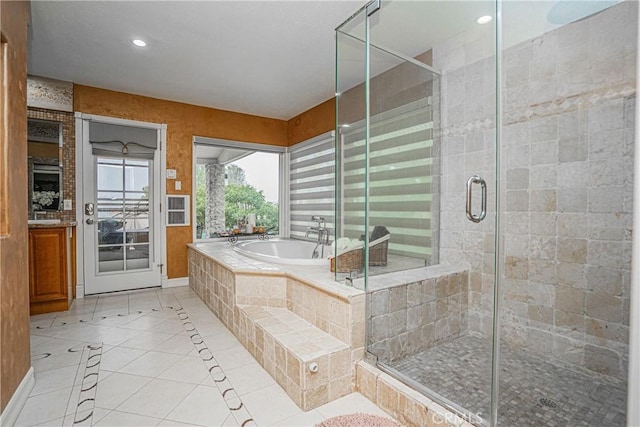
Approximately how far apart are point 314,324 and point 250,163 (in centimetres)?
324

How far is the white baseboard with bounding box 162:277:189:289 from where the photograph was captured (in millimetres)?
4016

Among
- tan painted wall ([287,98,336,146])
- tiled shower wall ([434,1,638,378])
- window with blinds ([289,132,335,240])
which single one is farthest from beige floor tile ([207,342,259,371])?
tan painted wall ([287,98,336,146])

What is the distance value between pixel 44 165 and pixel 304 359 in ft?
11.7

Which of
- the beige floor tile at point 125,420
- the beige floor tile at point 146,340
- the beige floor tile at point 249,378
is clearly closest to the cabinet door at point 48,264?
the beige floor tile at point 146,340

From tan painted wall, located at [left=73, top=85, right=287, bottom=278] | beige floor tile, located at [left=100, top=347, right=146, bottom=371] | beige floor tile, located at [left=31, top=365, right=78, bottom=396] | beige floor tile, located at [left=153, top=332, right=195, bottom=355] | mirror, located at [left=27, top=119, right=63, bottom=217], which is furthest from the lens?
tan painted wall, located at [left=73, top=85, right=287, bottom=278]

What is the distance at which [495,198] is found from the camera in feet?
5.79

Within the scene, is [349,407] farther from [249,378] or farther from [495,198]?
[495,198]

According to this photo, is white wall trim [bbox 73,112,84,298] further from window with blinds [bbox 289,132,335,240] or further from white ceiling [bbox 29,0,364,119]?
window with blinds [bbox 289,132,335,240]

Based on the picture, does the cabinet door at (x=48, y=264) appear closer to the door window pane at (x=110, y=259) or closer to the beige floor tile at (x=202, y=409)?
the door window pane at (x=110, y=259)

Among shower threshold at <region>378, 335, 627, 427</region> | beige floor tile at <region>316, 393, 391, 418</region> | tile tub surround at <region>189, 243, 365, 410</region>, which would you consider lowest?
beige floor tile at <region>316, 393, 391, 418</region>

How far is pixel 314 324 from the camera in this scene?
208 centimetres

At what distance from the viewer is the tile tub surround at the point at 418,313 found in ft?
6.33

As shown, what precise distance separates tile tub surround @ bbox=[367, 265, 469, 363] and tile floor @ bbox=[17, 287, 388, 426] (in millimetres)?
383

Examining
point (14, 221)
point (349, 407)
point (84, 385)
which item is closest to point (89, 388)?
point (84, 385)
